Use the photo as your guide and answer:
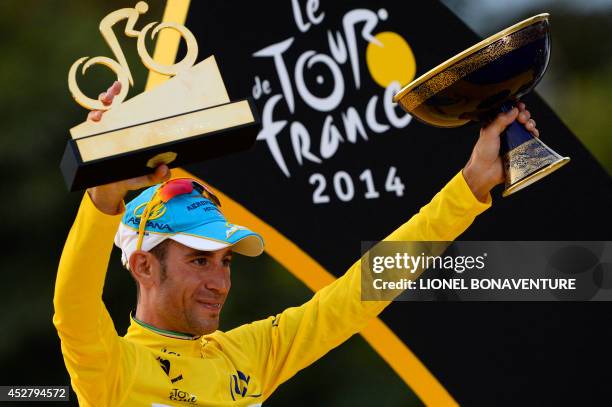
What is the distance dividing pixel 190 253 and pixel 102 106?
2.19 ft

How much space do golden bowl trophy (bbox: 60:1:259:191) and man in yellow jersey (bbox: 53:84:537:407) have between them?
1.13 ft

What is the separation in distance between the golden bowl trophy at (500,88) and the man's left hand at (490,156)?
0.02 m

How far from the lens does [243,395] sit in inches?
143

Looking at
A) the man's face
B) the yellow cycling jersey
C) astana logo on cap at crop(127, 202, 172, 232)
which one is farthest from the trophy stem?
astana logo on cap at crop(127, 202, 172, 232)

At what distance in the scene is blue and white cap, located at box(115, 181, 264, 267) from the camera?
3529 mm

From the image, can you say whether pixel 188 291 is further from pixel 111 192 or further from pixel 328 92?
pixel 328 92

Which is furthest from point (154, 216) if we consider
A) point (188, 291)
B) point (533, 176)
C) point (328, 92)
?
point (328, 92)

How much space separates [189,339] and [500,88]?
44.9 inches

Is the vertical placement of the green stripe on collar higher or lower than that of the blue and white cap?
lower

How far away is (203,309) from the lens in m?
3.58

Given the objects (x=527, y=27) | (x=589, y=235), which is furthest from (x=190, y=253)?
(x=589, y=235)

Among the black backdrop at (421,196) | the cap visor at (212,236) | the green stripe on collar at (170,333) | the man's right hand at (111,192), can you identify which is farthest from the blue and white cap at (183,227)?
the black backdrop at (421,196)

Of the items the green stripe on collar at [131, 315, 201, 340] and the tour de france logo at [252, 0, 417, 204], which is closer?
the green stripe on collar at [131, 315, 201, 340]

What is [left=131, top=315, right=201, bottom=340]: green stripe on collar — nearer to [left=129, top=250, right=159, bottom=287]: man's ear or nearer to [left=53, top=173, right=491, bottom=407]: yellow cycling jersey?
[left=53, top=173, right=491, bottom=407]: yellow cycling jersey
